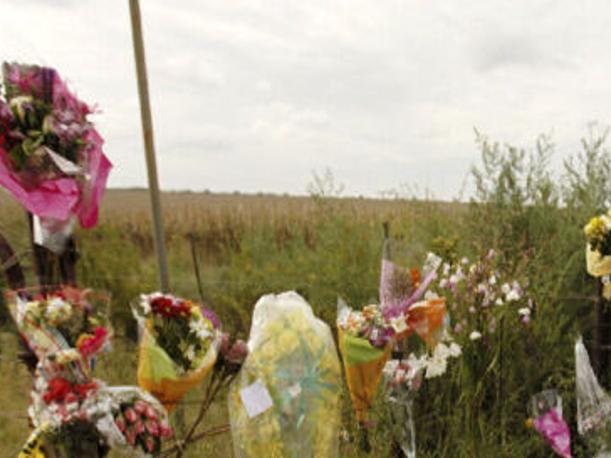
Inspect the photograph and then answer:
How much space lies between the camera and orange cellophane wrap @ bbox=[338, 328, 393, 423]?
2.32 m

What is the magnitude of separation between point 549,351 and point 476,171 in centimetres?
150


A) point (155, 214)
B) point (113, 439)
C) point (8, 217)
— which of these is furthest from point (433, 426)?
point (8, 217)

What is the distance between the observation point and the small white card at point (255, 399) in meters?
1.89

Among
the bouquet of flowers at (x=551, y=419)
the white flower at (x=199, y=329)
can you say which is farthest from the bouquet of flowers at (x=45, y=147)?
the bouquet of flowers at (x=551, y=419)

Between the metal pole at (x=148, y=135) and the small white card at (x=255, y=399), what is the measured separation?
631mm

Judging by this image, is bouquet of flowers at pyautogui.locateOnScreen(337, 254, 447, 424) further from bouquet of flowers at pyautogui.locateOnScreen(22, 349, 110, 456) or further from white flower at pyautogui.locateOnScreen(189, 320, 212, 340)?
bouquet of flowers at pyautogui.locateOnScreen(22, 349, 110, 456)

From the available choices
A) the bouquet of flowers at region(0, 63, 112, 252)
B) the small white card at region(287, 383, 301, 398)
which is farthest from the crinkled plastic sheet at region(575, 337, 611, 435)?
the bouquet of flowers at region(0, 63, 112, 252)

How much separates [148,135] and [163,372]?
950 mm

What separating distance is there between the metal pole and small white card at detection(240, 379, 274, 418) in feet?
2.07

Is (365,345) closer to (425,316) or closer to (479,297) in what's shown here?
(425,316)

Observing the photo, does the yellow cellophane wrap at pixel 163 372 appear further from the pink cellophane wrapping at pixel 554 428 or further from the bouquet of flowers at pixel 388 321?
the pink cellophane wrapping at pixel 554 428

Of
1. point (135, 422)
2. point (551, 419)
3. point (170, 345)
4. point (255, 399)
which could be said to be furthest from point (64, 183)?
point (551, 419)

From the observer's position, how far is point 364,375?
7.75 ft

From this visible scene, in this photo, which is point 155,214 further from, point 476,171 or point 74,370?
point 476,171
